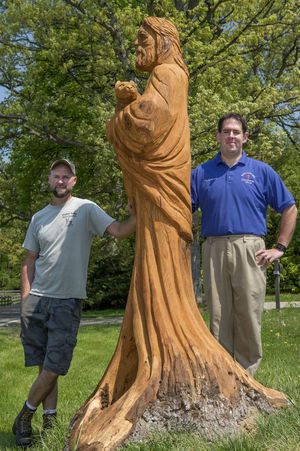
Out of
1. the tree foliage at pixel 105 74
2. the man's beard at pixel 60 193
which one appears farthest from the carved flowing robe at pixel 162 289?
the tree foliage at pixel 105 74

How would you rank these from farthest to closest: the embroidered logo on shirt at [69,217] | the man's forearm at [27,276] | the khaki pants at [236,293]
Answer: the man's forearm at [27,276] → the embroidered logo on shirt at [69,217] → the khaki pants at [236,293]

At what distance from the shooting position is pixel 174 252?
3732 millimetres

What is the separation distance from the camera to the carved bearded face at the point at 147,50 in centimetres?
→ 386

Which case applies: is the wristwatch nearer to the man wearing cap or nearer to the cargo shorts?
the man wearing cap

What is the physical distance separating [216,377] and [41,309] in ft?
5.03

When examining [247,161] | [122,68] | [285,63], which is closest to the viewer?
[247,161]

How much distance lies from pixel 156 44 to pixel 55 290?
1.88 meters

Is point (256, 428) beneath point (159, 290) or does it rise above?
beneath

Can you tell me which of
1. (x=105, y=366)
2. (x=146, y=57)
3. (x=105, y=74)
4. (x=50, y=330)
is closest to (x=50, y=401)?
(x=50, y=330)

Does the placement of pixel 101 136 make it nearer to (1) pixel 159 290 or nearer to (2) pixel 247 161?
(2) pixel 247 161

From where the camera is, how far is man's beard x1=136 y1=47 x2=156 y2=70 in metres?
3.87

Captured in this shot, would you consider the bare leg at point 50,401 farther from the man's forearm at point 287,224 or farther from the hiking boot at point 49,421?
the man's forearm at point 287,224

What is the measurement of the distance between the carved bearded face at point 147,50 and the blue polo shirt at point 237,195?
964 mm

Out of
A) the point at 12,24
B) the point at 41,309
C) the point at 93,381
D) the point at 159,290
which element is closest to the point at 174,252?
the point at 159,290
